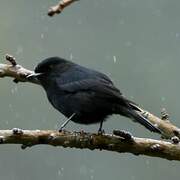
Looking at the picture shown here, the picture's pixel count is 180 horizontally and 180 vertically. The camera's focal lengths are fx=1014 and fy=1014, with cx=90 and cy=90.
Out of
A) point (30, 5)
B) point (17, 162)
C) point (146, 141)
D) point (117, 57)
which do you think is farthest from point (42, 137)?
point (30, 5)

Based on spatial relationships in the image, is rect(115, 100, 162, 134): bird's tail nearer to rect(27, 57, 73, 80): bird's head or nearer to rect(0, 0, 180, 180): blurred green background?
rect(27, 57, 73, 80): bird's head

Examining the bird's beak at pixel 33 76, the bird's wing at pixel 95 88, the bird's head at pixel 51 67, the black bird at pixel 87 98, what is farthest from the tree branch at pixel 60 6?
the bird's head at pixel 51 67

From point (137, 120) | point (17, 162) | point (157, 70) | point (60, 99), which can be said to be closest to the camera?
point (137, 120)

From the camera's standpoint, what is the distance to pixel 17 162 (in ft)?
34.9

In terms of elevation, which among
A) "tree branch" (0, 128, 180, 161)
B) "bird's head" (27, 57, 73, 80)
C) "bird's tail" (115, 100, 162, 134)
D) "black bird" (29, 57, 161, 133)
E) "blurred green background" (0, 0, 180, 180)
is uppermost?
"blurred green background" (0, 0, 180, 180)

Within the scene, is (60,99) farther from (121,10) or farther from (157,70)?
(121,10)

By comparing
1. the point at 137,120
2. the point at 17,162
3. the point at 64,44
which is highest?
the point at 64,44

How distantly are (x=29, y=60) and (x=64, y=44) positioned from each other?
2.72 feet

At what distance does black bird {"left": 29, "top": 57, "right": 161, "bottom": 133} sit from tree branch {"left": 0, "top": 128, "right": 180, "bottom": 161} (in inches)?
20.3

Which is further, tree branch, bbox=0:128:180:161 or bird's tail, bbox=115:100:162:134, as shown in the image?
bird's tail, bbox=115:100:162:134

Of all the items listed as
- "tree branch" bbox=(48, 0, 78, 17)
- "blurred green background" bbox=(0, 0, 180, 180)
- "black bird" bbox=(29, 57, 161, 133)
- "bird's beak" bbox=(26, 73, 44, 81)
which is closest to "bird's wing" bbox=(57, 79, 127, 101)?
"black bird" bbox=(29, 57, 161, 133)

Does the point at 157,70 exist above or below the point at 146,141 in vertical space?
above

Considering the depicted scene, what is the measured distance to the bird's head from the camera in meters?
6.12

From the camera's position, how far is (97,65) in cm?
1102
